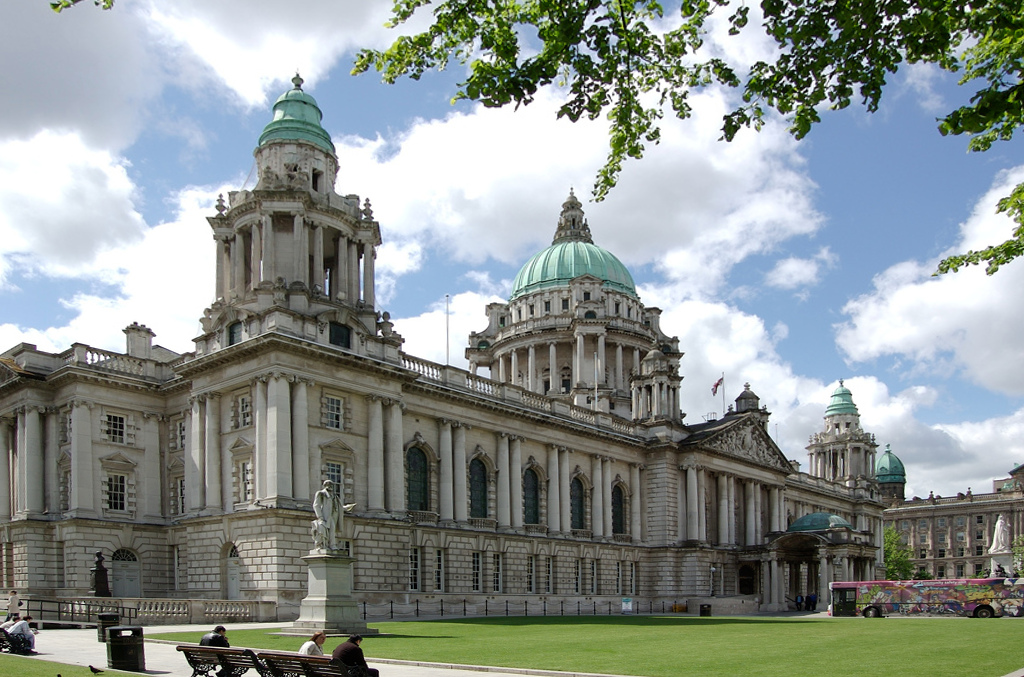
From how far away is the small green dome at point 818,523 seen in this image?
76938 millimetres

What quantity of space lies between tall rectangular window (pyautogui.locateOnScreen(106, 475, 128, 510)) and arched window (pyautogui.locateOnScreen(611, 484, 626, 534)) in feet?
110

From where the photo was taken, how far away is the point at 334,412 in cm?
4734

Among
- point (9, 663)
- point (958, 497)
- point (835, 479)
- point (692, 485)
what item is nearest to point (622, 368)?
point (692, 485)

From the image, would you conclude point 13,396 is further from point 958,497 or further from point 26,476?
point 958,497

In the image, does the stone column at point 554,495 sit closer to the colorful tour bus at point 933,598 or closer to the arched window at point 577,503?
the arched window at point 577,503

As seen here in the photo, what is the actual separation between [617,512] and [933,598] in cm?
2177

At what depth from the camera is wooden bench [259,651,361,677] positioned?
51.8 ft

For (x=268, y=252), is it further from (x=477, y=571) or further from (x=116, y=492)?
(x=477, y=571)

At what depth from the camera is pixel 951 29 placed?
471 inches

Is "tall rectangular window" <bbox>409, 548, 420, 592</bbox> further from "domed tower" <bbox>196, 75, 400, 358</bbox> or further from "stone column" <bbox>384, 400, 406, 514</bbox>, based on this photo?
"domed tower" <bbox>196, 75, 400, 358</bbox>

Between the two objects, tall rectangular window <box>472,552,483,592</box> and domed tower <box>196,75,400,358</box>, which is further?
tall rectangular window <box>472,552,483,592</box>

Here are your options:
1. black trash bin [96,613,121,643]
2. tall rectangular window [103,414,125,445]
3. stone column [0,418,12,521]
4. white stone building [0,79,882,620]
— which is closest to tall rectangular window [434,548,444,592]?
white stone building [0,79,882,620]

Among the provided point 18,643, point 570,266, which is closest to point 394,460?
point 18,643

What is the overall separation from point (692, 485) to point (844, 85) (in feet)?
203
